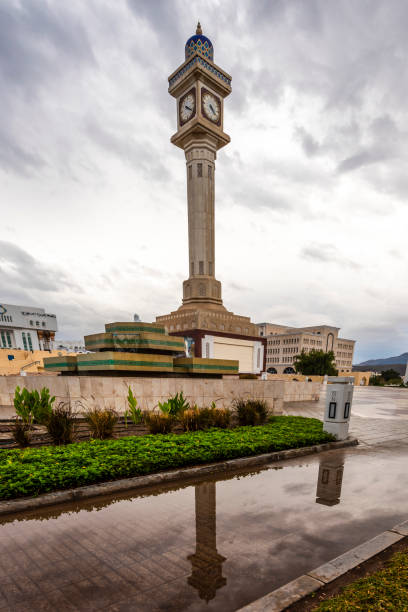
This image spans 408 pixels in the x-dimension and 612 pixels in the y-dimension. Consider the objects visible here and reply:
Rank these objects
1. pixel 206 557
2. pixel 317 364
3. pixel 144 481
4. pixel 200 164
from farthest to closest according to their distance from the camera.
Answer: pixel 317 364
pixel 200 164
pixel 144 481
pixel 206 557

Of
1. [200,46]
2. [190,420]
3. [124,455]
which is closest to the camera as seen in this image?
[124,455]

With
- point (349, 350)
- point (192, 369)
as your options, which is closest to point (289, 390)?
point (192, 369)

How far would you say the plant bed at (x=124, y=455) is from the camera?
5.33 m

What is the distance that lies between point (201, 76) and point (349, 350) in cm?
11897

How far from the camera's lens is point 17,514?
187 inches

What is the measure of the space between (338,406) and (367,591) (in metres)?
7.39

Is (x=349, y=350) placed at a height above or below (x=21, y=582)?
below

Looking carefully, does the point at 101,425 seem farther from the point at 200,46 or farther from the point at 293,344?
the point at 293,344

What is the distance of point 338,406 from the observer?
9.75 meters

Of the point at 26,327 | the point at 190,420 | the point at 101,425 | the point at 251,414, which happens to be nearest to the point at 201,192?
the point at 251,414

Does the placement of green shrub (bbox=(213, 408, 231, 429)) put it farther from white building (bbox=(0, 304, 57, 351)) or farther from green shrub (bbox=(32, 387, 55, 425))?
white building (bbox=(0, 304, 57, 351))

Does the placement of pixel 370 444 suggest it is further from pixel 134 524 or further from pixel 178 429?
pixel 134 524

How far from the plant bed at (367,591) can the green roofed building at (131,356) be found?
10.7 meters

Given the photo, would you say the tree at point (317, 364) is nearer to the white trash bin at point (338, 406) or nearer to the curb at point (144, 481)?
the white trash bin at point (338, 406)
